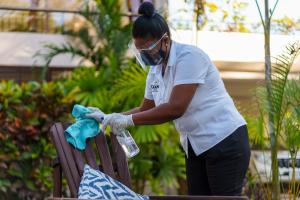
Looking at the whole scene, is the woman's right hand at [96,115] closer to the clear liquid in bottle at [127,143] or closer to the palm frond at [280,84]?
the clear liquid in bottle at [127,143]

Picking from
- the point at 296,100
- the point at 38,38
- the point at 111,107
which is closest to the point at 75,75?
the point at 111,107

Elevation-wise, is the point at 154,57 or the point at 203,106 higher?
the point at 154,57

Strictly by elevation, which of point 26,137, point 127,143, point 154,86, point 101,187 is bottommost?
point 26,137

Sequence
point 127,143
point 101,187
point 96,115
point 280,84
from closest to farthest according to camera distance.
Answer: point 101,187
point 96,115
point 127,143
point 280,84

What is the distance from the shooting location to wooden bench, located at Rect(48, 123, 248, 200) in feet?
9.52

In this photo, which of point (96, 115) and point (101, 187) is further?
point (96, 115)

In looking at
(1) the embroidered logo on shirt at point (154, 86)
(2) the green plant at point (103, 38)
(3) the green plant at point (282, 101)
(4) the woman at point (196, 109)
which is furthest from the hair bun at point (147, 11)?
(2) the green plant at point (103, 38)

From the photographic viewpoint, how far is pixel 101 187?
2.87 metres

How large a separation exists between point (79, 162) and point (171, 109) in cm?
51

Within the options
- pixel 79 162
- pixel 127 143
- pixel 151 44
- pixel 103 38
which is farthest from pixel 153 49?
pixel 103 38

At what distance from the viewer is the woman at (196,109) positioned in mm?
2998

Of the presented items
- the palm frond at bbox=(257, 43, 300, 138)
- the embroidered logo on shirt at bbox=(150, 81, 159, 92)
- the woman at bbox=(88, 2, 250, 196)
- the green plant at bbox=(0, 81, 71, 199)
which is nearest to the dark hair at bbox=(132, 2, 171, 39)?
the woman at bbox=(88, 2, 250, 196)

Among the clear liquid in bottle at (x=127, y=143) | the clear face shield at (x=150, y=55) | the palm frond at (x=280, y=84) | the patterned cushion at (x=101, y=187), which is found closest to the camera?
the patterned cushion at (x=101, y=187)

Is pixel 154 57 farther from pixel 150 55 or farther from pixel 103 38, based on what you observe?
pixel 103 38
